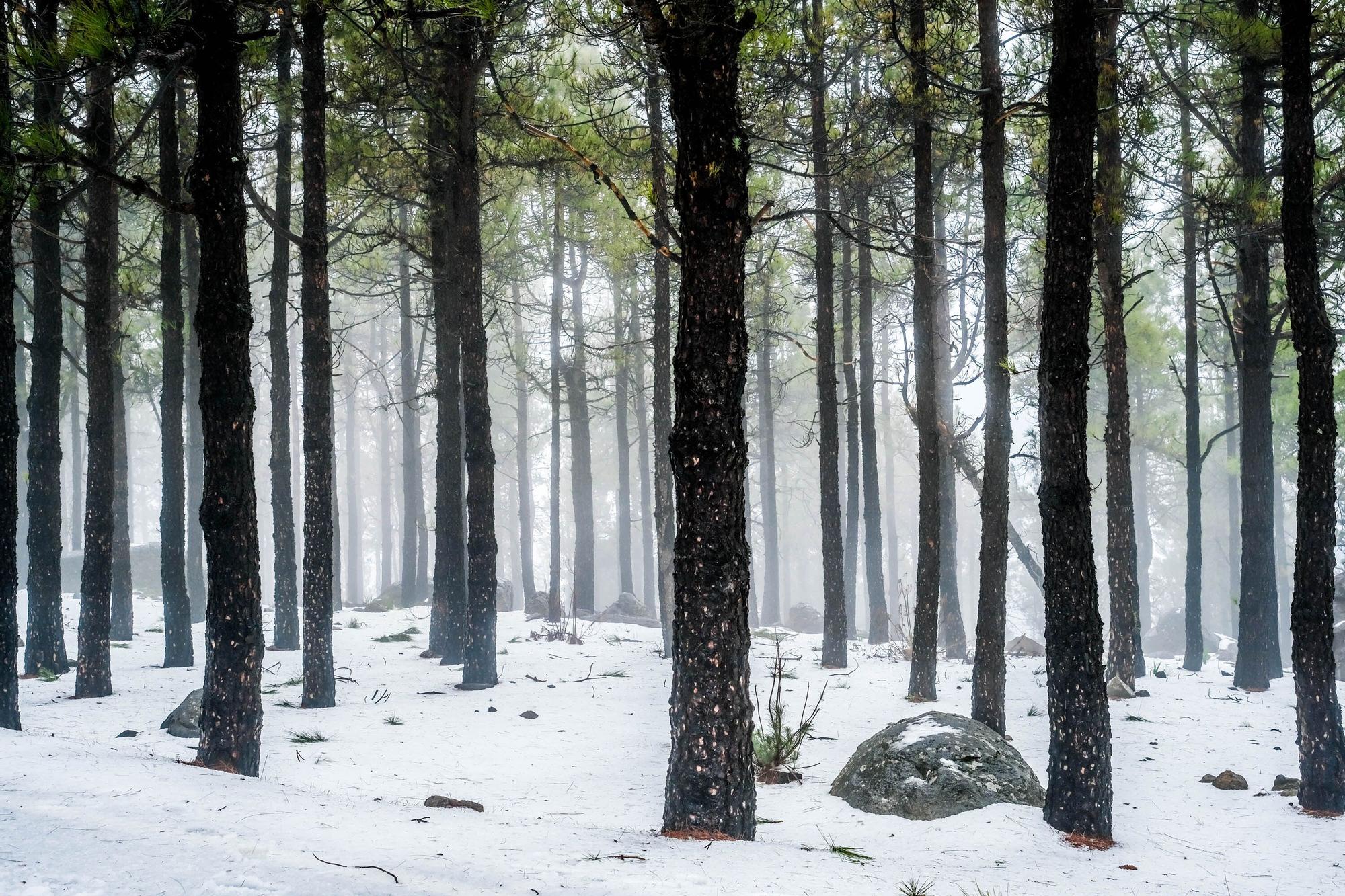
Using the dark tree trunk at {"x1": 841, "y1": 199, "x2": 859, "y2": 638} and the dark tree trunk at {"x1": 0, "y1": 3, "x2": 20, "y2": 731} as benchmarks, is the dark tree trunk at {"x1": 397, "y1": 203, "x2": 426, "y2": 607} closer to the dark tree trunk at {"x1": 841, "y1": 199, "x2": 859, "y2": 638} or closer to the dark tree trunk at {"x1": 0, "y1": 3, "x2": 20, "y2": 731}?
the dark tree trunk at {"x1": 841, "y1": 199, "x2": 859, "y2": 638}

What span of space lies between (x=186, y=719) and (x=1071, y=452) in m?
7.32

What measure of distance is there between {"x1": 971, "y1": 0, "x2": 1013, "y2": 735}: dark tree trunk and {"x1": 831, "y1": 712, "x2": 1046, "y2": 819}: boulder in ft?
→ 5.73

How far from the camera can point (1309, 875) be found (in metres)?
5.09

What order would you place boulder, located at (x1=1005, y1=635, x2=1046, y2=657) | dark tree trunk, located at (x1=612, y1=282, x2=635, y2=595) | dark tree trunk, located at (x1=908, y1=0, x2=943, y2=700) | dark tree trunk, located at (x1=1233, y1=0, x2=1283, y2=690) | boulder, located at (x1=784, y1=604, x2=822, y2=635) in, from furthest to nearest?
boulder, located at (x1=784, y1=604, x2=822, y2=635), dark tree trunk, located at (x1=612, y1=282, x2=635, y2=595), boulder, located at (x1=1005, y1=635, x2=1046, y2=657), dark tree trunk, located at (x1=1233, y1=0, x2=1283, y2=690), dark tree trunk, located at (x1=908, y1=0, x2=943, y2=700)

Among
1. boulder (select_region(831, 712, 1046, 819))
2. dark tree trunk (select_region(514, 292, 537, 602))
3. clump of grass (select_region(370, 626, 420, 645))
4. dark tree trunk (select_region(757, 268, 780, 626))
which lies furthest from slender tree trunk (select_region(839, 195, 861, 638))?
boulder (select_region(831, 712, 1046, 819))

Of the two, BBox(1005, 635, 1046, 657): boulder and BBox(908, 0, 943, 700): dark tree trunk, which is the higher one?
BBox(908, 0, 943, 700): dark tree trunk

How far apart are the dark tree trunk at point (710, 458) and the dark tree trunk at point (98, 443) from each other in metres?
7.32

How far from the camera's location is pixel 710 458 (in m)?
4.59

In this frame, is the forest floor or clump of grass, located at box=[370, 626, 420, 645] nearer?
the forest floor

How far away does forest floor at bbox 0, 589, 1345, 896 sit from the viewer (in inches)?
126

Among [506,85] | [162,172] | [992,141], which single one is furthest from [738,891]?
[506,85]

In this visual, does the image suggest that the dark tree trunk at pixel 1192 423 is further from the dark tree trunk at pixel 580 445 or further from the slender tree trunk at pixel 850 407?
the dark tree trunk at pixel 580 445

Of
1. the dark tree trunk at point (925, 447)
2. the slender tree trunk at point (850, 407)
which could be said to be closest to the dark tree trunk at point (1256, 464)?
the dark tree trunk at point (925, 447)

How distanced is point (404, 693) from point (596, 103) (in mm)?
9064
